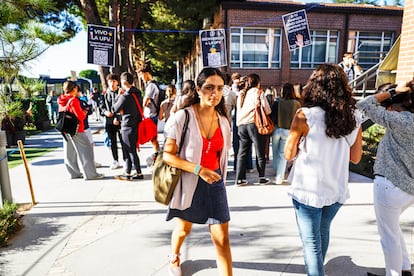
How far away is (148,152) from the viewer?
25.5ft

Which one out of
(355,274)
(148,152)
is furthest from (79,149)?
(355,274)

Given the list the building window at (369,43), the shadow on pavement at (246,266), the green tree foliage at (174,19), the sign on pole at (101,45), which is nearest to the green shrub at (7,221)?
the shadow on pavement at (246,266)

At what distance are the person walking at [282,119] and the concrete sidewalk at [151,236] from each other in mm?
409

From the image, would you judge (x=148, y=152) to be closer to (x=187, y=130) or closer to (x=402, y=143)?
(x=187, y=130)

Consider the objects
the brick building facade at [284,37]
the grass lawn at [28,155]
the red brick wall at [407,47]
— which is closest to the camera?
the red brick wall at [407,47]

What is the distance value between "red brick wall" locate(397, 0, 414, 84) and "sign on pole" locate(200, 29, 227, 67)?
5421 millimetres

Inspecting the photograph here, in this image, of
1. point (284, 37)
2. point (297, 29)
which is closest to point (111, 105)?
point (297, 29)

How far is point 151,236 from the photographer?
3301mm

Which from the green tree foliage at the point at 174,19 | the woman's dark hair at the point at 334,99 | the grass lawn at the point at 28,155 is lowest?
the grass lawn at the point at 28,155

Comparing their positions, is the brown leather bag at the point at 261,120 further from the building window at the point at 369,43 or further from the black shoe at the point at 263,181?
the building window at the point at 369,43

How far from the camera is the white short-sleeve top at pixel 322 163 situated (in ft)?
6.41

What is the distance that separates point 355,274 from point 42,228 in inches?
135

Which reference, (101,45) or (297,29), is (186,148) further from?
(297,29)

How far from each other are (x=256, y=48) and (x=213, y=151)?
1578 cm
